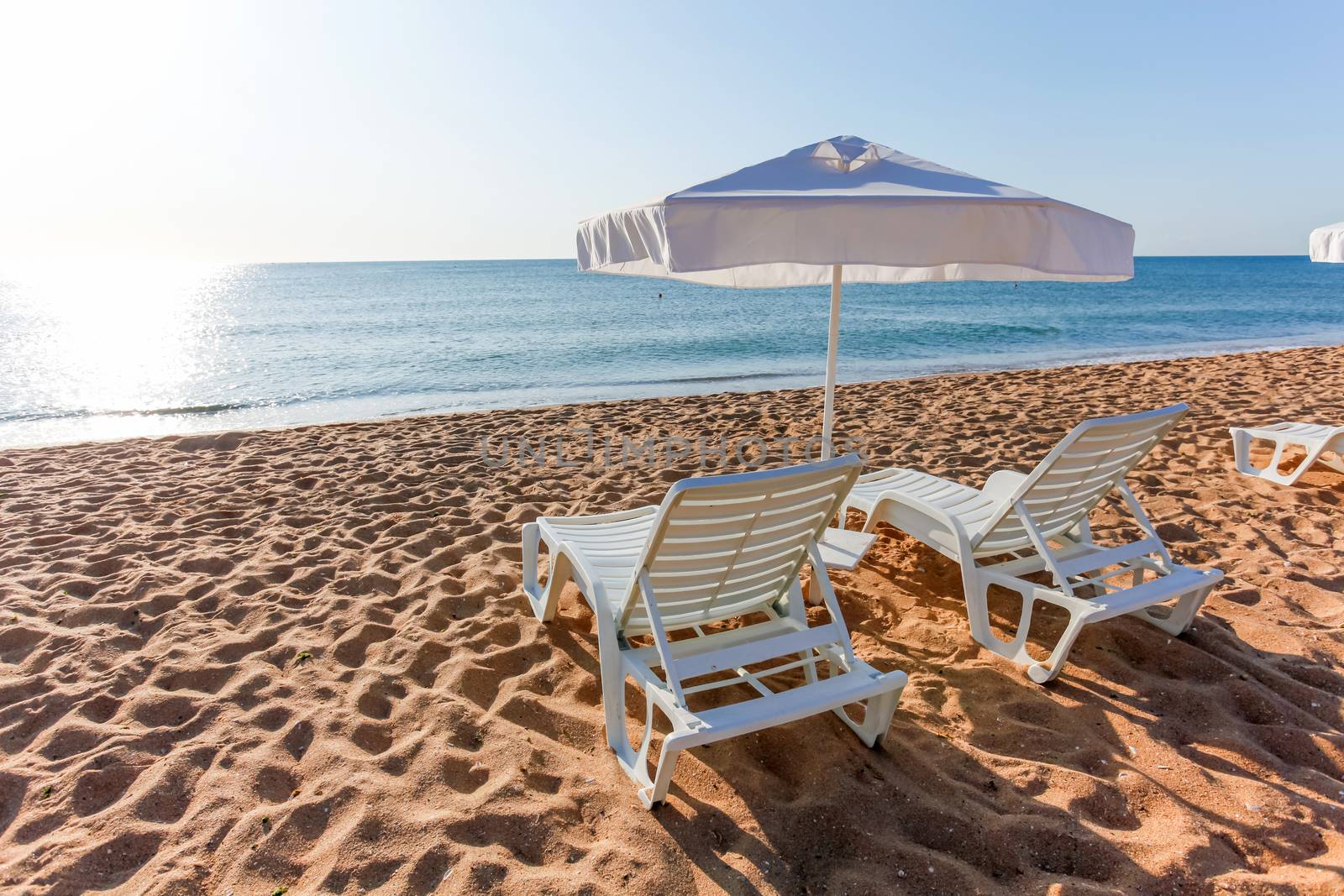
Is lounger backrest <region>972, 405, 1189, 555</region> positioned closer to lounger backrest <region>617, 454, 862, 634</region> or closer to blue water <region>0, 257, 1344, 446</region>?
lounger backrest <region>617, 454, 862, 634</region>

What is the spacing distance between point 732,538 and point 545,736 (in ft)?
3.48

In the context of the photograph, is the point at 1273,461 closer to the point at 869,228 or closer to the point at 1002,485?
the point at 1002,485

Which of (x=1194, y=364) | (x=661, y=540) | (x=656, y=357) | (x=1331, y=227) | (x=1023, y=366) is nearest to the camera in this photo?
(x=661, y=540)

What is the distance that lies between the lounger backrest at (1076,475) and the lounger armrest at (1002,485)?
1.19 ft

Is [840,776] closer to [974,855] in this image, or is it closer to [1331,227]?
[974,855]

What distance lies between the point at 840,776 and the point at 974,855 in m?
0.46

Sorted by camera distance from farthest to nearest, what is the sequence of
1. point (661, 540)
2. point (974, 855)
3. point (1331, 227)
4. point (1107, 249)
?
point (1331, 227), point (1107, 249), point (661, 540), point (974, 855)

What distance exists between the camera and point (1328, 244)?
5.97 m

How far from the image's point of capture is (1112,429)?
3.03m

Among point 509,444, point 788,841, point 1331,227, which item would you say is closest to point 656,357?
point 509,444

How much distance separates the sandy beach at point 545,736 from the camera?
211cm

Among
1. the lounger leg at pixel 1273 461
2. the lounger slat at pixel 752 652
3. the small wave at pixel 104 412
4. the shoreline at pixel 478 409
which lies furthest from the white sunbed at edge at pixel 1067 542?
the small wave at pixel 104 412

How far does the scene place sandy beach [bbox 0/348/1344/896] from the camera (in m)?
2.11

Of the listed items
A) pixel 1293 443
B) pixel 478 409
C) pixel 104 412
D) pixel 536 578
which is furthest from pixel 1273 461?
pixel 104 412
